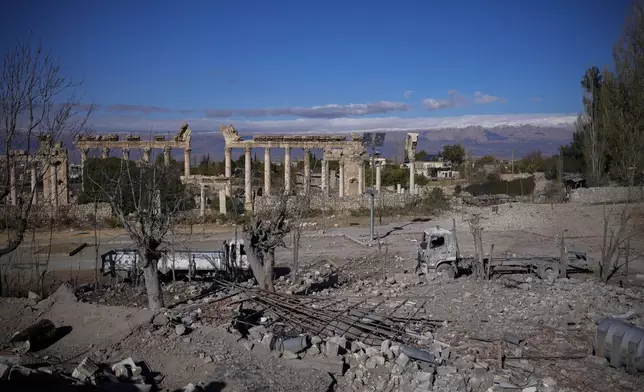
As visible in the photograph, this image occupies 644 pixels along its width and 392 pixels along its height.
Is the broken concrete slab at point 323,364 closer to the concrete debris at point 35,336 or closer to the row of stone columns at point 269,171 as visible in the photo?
the concrete debris at point 35,336

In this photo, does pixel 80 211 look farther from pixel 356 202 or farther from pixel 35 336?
pixel 35 336

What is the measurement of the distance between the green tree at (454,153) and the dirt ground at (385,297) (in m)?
70.7

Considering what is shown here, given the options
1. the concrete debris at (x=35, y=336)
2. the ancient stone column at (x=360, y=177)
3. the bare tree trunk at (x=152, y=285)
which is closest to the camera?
the concrete debris at (x=35, y=336)

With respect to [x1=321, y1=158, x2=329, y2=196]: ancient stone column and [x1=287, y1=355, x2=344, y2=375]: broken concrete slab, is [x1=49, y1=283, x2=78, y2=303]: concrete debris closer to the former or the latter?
[x1=287, y1=355, x2=344, y2=375]: broken concrete slab

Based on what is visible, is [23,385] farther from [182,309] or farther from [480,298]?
[480,298]

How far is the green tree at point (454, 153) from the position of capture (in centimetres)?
9239

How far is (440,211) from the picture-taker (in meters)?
39.2

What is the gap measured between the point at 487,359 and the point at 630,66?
3990cm

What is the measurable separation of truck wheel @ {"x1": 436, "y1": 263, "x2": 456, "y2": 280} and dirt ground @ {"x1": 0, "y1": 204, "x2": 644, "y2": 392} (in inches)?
14.2

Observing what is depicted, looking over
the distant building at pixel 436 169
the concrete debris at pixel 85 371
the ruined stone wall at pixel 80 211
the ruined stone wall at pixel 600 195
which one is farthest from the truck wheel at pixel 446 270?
the distant building at pixel 436 169

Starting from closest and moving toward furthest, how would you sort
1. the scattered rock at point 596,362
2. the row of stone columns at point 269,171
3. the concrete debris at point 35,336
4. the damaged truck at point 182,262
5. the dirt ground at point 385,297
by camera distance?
the dirt ground at point 385,297
the concrete debris at point 35,336
the scattered rock at point 596,362
the damaged truck at point 182,262
the row of stone columns at point 269,171

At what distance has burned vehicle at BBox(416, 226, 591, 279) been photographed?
1817 centimetres

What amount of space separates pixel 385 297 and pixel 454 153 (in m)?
80.2

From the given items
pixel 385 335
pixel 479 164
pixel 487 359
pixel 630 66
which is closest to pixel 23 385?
pixel 385 335
